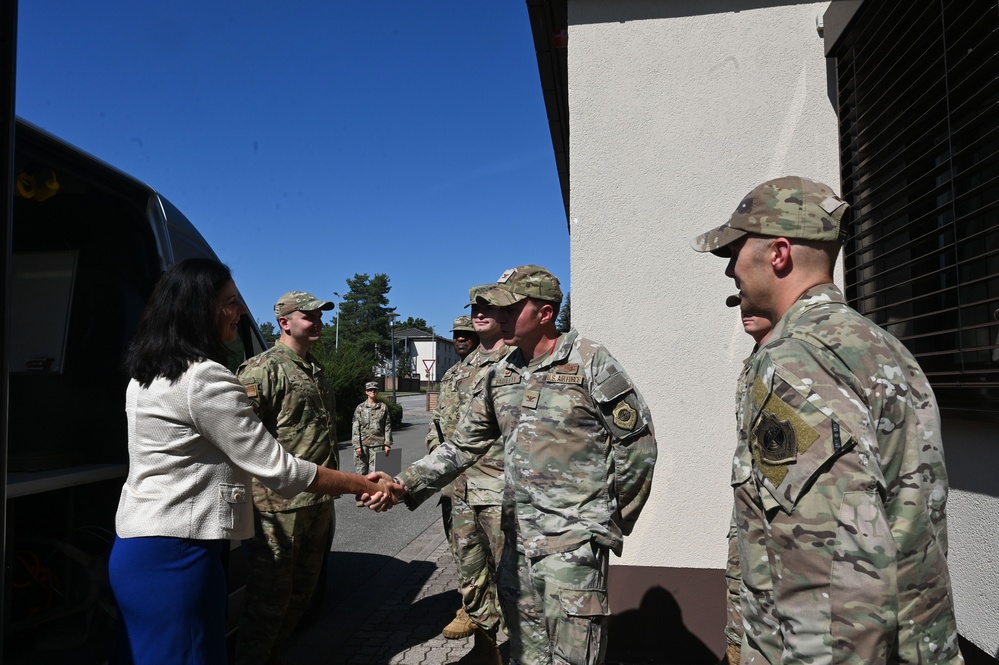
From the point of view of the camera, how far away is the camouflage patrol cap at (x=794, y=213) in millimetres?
1702

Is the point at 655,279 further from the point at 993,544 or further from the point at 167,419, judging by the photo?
the point at 167,419

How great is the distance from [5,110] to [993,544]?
12.3 feet

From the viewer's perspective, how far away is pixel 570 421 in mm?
3059

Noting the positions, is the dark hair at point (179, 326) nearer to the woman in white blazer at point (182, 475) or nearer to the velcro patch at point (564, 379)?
the woman in white blazer at point (182, 475)

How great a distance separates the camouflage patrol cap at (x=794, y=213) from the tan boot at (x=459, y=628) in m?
3.81

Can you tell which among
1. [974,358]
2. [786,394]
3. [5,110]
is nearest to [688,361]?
[974,358]

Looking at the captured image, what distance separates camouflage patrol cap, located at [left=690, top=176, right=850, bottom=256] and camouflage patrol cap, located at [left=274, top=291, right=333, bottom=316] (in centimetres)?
331

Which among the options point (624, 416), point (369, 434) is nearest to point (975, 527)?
point (624, 416)

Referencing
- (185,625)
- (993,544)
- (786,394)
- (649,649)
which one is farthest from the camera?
(649,649)

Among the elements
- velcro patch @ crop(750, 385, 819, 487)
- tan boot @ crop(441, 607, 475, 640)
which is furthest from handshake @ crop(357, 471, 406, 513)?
velcro patch @ crop(750, 385, 819, 487)

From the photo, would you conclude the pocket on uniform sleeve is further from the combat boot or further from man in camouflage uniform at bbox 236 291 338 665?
the combat boot

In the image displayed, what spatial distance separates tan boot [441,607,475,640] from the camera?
481 cm

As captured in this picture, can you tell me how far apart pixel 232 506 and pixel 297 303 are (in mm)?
2221

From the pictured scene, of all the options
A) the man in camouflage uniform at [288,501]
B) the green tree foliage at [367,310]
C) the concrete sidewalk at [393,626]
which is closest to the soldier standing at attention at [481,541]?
the concrete sidewalk at [393,626]
